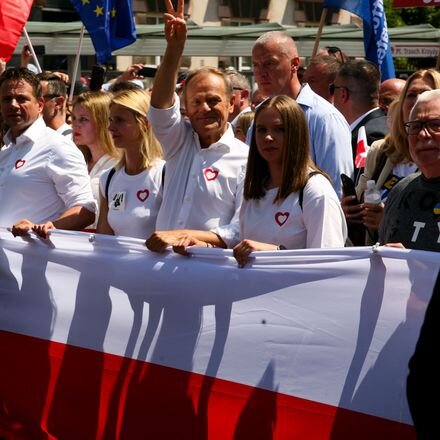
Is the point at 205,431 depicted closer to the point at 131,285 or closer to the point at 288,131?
the point at 131,285

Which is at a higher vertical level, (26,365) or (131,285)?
(131,285)

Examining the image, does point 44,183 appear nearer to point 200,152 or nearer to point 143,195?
point 143,195

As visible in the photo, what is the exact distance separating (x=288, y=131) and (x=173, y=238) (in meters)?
0.67

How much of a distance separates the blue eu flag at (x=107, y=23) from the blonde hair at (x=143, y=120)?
3609 millimetres

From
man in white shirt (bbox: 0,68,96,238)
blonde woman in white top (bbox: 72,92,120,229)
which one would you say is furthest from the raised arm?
blonde woman in white top (bbox: 72,92,120,229)

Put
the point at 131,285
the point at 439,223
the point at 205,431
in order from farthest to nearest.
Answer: the point at 131,285 < the point at 205,431 < the point at 439,223

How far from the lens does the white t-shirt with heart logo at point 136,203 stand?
5469 mm

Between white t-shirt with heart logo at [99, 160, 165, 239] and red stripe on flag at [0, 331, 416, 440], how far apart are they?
66 cm

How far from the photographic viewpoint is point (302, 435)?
429 centimetres

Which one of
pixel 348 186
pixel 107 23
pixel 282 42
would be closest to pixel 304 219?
pixel 348 186

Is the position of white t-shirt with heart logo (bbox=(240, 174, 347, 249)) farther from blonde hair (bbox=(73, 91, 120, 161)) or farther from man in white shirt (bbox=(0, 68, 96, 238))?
blonde hair (bbox=(73, 91, 120, 161))

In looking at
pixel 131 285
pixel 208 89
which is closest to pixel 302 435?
pixel 131 285

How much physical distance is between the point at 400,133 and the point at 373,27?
4.51 metres

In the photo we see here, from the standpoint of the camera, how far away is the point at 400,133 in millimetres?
5039
